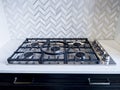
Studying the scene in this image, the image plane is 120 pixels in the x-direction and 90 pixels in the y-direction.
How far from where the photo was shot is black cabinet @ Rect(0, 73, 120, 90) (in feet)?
3.33

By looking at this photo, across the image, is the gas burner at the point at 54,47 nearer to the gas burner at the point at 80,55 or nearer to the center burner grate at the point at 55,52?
the center burner grate at the point at 55,52

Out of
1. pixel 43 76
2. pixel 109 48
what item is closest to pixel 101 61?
pixel 109 48

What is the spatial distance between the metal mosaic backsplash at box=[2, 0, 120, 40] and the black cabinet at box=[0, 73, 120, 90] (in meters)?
0.62

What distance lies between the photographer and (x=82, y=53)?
1182 mm

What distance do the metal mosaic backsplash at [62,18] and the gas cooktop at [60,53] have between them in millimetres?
97

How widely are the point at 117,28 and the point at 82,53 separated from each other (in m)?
0.55

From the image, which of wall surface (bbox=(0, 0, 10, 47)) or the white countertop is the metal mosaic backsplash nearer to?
wall surface (bbox=(0, 0, 10, 47))

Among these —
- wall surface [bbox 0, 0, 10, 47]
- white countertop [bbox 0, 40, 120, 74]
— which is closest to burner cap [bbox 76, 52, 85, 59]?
white countertop [bbox 0, 40, 120, 74]

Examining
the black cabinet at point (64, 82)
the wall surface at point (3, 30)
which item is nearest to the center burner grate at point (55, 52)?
the black cabinet at point (64, 82)

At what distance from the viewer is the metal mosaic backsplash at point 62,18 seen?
4.74ft

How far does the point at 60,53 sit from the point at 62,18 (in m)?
0.47

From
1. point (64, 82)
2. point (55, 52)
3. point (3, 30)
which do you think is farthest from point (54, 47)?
point (3, 30)

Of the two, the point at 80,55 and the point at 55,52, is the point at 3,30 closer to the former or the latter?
Result: the point at 55,52

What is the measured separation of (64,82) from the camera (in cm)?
103
